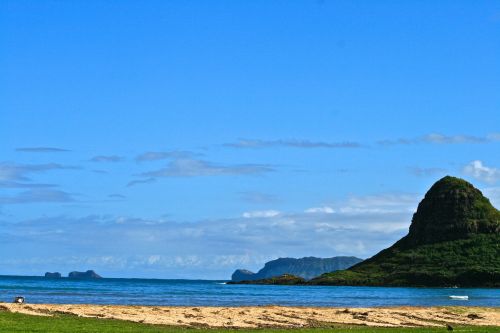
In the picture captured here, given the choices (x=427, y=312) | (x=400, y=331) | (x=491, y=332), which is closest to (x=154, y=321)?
(x=400, y=331)

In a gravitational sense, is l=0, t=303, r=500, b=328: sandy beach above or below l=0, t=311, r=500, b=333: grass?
above

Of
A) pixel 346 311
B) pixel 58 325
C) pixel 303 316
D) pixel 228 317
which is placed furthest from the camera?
pixel 346 311

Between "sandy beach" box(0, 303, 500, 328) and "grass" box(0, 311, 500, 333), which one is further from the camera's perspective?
"sandy beach" box(0, 303, 500, 328)

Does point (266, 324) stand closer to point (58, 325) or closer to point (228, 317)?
point (228, 317)

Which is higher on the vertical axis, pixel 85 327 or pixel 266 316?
pixel 266 316

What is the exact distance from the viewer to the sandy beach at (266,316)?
60.7 meters

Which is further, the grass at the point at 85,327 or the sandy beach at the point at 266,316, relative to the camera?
the sandy beach at the point at 266,316

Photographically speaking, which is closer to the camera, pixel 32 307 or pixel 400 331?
pixel 400 331

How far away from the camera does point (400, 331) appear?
169ft

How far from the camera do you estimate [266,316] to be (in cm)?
6750

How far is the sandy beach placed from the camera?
60.7 metres

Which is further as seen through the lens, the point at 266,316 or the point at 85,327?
the point at 266,316

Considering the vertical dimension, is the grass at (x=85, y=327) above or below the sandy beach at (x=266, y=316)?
below

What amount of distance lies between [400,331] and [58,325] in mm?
22236
